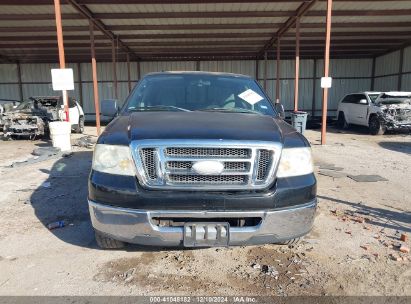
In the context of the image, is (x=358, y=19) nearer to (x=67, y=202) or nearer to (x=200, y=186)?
(x=67, y=202)

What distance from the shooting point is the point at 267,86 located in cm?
2347

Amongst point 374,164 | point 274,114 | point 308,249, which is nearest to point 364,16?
point 374,164

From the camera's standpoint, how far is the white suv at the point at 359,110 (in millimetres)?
13797

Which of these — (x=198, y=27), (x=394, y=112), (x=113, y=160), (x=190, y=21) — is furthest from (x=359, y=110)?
(x=113, y=160)

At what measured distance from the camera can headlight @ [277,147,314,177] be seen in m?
2.68

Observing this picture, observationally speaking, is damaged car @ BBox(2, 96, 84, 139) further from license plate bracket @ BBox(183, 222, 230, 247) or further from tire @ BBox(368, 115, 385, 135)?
tire @ BBox(368, 115, 385, 135)

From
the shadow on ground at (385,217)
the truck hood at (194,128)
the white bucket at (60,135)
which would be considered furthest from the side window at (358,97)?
the truck hood at (194,128)

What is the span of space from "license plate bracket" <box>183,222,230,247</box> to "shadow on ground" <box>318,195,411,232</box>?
2479 mm

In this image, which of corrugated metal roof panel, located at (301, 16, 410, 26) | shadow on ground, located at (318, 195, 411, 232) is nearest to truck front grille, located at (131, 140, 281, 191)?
shadow on ground, located at (318, 195, 411, 232)

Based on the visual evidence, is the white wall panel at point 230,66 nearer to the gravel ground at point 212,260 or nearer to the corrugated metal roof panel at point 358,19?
the corrugated metal roof panel at point 358,19

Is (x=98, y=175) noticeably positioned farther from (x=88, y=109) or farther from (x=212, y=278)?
(x=88, y=109)

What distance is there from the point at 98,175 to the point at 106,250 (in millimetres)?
970

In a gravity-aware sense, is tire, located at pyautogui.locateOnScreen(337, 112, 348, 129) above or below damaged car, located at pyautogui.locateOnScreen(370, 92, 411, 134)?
below

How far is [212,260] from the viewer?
3098 millimetres
